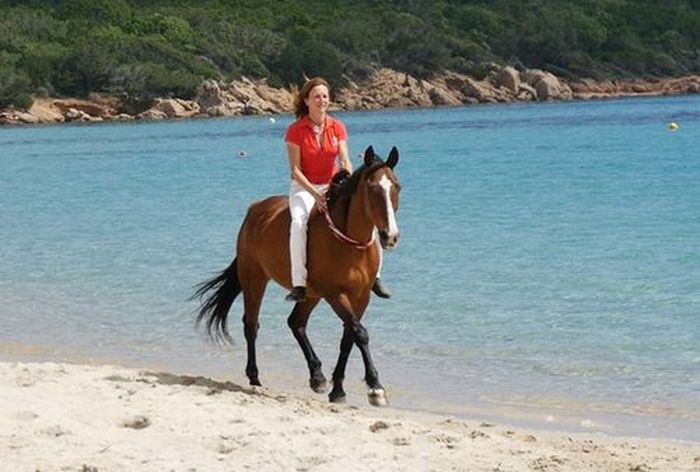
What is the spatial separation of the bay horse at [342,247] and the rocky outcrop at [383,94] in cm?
8477

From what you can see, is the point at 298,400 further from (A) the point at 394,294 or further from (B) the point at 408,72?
(B) the point at 408,72

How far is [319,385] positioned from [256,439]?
214cm

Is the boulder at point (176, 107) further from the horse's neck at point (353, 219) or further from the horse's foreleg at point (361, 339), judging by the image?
the horse's neck at point (353, 219)

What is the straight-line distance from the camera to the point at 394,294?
50.9ft

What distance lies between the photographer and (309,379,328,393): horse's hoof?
31.9 ft

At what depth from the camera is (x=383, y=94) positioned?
111062mm

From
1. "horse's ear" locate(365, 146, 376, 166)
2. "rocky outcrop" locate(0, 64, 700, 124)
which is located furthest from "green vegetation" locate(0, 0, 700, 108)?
"horse's ear" locate(365, 146, 376, 166)

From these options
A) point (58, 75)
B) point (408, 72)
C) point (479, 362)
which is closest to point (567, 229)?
point (479, 362)

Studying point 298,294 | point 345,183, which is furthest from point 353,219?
point 298,294

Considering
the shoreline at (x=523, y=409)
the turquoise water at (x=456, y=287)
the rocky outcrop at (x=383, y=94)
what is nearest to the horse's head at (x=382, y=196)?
the shoreline at (x=523, y=409)

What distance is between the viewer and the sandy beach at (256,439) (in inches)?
284

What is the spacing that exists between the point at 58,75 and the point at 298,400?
94.0 metres

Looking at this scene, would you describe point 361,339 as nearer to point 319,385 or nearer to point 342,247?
point 342,247

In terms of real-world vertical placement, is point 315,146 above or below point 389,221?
above
